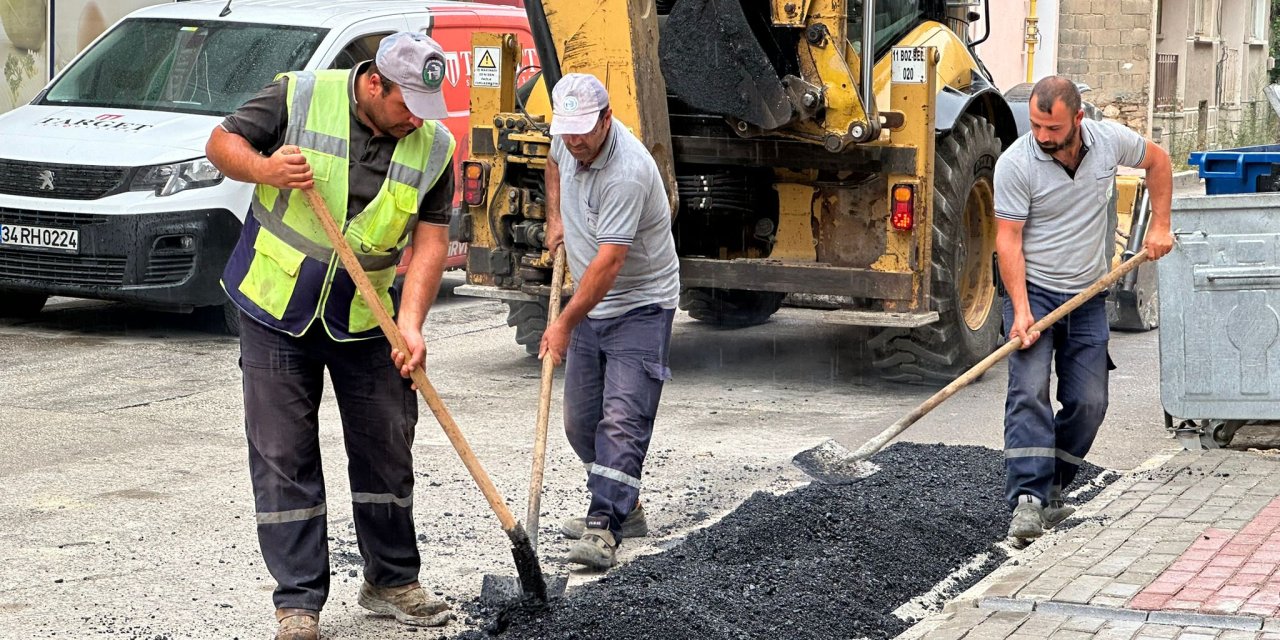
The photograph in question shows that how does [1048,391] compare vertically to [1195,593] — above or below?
above

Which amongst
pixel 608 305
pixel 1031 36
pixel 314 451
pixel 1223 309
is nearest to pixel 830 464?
pixel 608 305

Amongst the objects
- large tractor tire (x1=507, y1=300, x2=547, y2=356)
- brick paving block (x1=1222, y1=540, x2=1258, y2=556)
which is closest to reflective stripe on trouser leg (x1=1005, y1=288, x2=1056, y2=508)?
brick paving block (x1=1222, y1=540, x2=1258, y2=556)

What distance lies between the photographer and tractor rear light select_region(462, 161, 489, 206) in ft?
30.7

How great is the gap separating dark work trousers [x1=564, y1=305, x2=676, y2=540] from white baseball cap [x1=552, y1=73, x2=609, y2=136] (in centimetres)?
72

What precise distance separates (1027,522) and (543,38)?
152 inches

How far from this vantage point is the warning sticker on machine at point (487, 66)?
9.27 meters

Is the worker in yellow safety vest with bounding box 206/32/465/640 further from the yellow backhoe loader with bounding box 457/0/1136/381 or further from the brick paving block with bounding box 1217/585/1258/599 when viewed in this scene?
the yellow backhoe loader with bounding box 457/0/1136/381

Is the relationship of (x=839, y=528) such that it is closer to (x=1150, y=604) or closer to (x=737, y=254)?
(x=1150, y=604)

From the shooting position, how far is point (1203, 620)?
4906mm

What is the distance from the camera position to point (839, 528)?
608 cm

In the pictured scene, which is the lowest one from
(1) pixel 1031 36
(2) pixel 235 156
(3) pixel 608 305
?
Answer: (3) pixel 608 305

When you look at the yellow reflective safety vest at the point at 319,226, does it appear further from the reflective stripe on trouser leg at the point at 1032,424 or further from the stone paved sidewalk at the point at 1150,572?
the reflective stripe on trouser leg at the point at 1032,424

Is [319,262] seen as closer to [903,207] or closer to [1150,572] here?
[1150,572]

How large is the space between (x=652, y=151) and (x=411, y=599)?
13.1 ft
